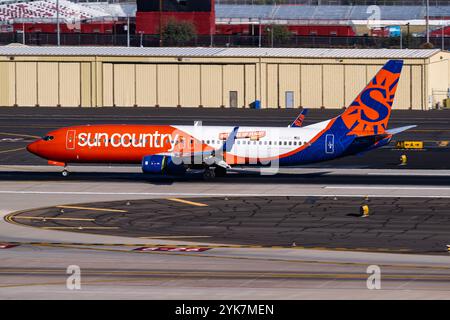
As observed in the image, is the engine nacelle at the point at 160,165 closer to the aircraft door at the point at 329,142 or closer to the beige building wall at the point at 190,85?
the aircraft door at the point at 329,142

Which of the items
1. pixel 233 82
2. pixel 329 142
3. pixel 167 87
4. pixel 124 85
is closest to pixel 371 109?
pixel 329 142

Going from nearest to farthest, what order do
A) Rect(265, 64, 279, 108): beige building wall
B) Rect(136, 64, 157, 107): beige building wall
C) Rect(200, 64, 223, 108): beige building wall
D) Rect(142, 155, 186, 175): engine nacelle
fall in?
Rect(142, 155, 186, 175): engine nacelle, Rect(265, 64, 279, 108): beige building wall, Rect(200, 64, 223, 108): beige building wall, Rect(136, 64, 157, 107): beige building wall

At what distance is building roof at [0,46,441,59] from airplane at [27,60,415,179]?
54.1m

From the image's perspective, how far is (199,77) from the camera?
13338cm

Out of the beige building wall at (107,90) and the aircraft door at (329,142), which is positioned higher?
the beige building wall at (107,90)

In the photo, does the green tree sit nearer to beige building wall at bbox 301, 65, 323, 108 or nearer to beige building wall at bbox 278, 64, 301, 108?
beige building wall at bbox 278, 64, 301, 108

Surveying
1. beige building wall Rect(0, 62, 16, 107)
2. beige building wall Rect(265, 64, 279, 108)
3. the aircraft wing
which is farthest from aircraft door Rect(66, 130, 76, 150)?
beige building wall Rect(0, 62, 16, 107)

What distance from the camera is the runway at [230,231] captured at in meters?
42.7

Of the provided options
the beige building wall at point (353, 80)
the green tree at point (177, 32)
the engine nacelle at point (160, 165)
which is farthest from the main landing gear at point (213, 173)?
the green tree at point (177, 32)

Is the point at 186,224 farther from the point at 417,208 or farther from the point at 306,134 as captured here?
the point at 306,134

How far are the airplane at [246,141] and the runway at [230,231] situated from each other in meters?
1.50

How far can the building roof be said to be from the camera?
429 feet

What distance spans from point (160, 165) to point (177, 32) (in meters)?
98.0
